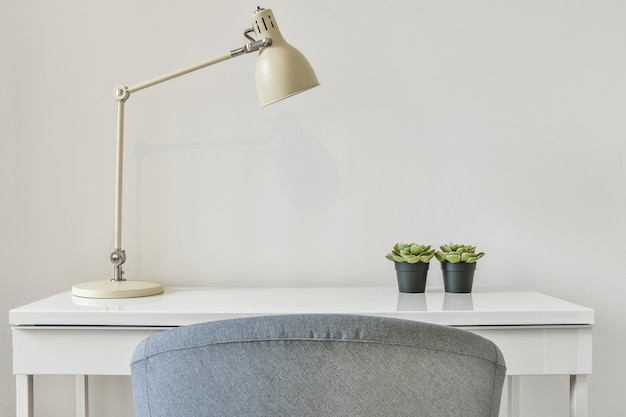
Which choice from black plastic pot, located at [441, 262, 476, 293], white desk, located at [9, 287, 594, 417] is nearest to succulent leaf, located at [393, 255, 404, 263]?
black plastic pot, located at [441, 262, 476, 293]

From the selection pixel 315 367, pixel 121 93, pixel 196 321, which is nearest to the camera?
pixel 315 367

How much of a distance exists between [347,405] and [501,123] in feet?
3.85

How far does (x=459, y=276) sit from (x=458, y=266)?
0.08ft

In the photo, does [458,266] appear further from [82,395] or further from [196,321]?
[82,395]

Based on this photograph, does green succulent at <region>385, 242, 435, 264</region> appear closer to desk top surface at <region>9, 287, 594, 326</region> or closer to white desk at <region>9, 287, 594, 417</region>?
desk top surface at <region>9, 287, 594, 326</region>

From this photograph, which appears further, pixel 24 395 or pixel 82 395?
pixel 82 395

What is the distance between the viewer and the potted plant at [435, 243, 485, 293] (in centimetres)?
147

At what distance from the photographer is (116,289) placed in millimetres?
1397

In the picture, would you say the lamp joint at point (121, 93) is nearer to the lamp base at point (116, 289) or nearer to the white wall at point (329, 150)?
the white wall at point (329, 150)

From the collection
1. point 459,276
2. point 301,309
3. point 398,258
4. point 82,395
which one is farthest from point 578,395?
point 82,395

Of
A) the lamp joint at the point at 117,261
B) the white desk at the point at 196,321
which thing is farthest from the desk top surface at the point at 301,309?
the lamp joint at the point at 117,261

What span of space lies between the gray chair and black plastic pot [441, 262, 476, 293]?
748 millimetres

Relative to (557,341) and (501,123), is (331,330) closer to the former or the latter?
(557,341)

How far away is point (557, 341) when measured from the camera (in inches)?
48.6
